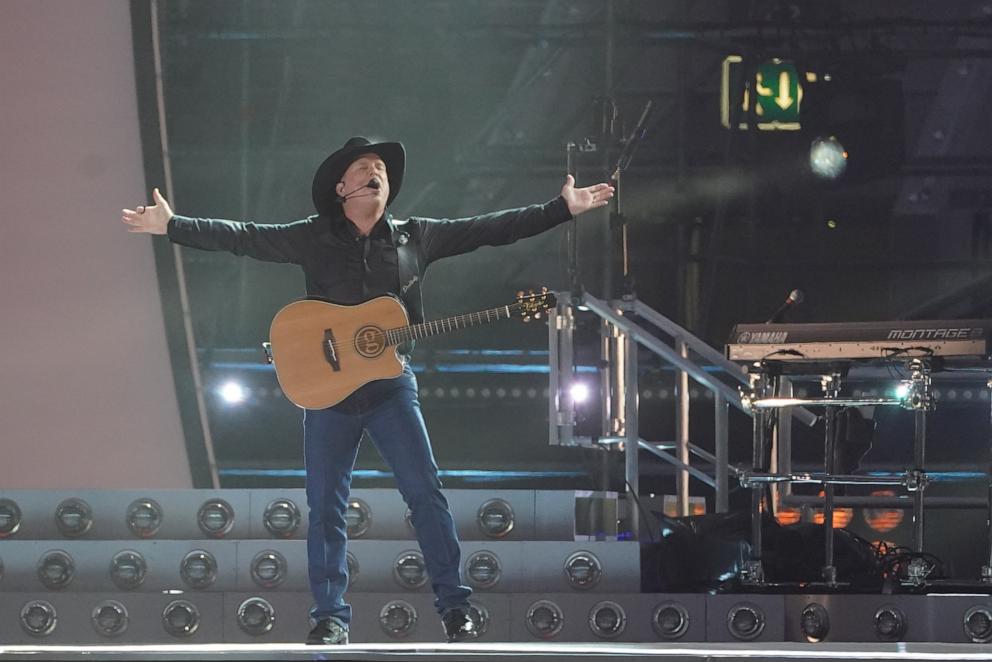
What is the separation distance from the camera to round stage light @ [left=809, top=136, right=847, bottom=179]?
8.91m

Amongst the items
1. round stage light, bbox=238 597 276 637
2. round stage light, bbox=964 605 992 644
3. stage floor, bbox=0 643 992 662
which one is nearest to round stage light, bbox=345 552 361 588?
round stage light, bbox=238 597 276 637

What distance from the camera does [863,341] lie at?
16.4 feet

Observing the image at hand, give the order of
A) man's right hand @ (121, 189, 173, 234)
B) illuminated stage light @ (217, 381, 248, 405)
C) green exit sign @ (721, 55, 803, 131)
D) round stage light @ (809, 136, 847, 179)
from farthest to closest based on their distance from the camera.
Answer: round stage light @ (809, 136, 847, 179), green exit sign @ (721, 55, 803, 131), illuminated stage light @ (217, 381, 248, 405), man's right hand @ (121, 189, 173, 234)

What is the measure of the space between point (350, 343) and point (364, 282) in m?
0.19

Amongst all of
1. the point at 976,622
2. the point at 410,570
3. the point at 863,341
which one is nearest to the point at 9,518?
the point at 410,570

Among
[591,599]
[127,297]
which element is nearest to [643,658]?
[591,599]

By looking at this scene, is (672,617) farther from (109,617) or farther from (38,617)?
(38,617)

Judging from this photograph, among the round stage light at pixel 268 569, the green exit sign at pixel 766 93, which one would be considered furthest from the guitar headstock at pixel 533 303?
the green exit sign at pixel 766 93

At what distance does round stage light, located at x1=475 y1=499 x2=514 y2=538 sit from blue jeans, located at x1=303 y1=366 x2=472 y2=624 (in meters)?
0.99

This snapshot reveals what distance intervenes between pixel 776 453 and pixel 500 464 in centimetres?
367

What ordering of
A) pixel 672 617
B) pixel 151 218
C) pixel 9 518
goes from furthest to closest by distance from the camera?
pixel 9 518 → pixel 672 617 → pixel 151 218

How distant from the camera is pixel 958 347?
195 inches

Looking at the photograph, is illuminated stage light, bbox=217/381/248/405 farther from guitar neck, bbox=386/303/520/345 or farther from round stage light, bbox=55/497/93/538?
guitar neck, bbox=386/303/520/345

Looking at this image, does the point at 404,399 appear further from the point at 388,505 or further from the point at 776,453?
the point at 776,453
